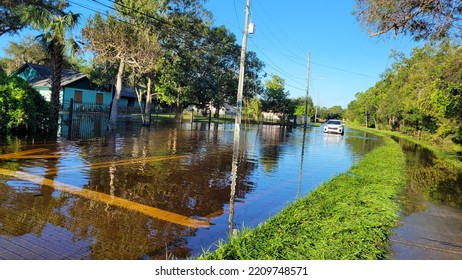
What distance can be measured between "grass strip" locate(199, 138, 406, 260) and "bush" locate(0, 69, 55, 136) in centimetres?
1162

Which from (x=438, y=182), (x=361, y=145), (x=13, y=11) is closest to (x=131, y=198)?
(x=438, y=182)

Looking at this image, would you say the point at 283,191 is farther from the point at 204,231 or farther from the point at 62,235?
the point at 62,235

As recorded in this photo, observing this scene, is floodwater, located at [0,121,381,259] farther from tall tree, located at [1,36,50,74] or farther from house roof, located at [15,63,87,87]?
tall tree, located at [1,36,50,74]

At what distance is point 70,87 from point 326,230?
35.9 metres

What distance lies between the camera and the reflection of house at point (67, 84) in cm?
3400

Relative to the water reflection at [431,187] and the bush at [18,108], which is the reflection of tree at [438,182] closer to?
the water reflection at [431,187]

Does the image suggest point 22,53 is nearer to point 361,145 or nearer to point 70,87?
point 70,87

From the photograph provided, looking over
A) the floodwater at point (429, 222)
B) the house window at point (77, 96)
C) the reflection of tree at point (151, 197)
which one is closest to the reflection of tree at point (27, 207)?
the reflection of tree at point (151, 197)

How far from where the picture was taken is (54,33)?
17250 millimetres

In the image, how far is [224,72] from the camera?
38.7 m

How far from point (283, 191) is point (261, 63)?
123 ft

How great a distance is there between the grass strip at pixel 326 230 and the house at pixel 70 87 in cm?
2989

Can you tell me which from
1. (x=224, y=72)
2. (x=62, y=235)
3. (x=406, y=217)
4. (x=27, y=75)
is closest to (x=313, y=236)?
(x=406, y=217)

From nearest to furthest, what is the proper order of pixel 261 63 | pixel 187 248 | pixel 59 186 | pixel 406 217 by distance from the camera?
1. pixel 187 248
2. pixel 406 217
3. pixel 59 186
4. pixel 261 63
